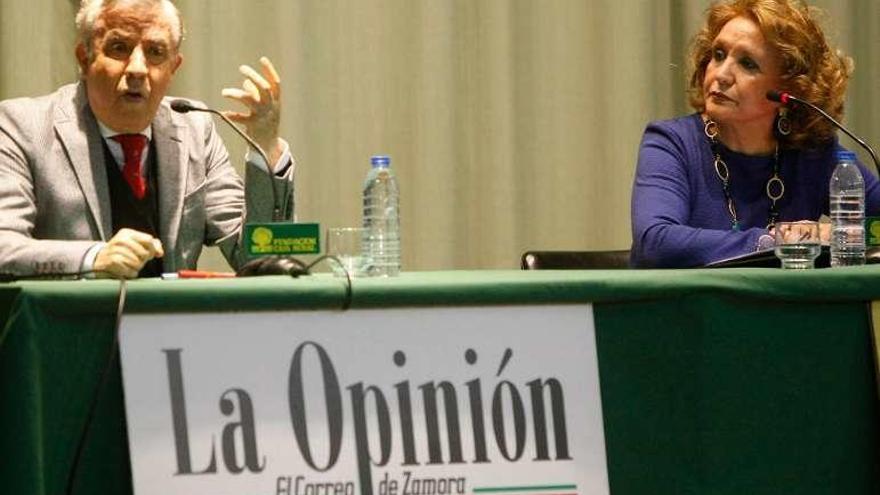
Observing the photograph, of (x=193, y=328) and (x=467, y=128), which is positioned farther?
(x=467, y=128)

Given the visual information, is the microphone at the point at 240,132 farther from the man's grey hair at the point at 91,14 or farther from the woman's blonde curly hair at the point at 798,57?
the woman's blonde curly hair at the point at 798,57

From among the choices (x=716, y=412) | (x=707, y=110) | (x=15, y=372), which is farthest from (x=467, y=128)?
(x=15, y=372)

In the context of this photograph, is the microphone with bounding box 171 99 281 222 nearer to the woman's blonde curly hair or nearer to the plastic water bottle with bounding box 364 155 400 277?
the plastic water bottle with bounding box 364 155 400 277

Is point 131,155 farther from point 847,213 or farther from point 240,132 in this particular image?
point 847,213

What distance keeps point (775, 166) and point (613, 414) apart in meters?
1.38

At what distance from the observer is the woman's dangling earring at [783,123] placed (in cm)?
330

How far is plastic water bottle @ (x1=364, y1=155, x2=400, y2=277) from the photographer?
2326 mm

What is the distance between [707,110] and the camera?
10.8ft

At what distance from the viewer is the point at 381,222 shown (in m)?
2.54

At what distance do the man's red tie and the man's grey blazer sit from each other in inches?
1.9

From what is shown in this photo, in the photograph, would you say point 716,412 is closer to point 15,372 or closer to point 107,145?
point 15,372

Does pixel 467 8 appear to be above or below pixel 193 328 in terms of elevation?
above

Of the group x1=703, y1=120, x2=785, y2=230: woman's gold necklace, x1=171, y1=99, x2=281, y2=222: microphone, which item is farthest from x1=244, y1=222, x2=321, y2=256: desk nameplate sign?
x1=703, y1=120, x2=785, y2=230: woman's gold necklace

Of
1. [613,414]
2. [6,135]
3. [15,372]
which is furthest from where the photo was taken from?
[6,135]
